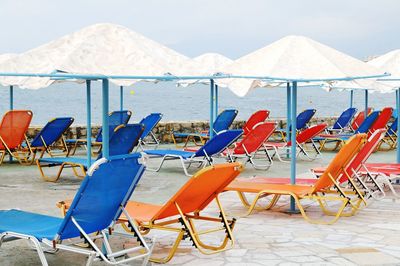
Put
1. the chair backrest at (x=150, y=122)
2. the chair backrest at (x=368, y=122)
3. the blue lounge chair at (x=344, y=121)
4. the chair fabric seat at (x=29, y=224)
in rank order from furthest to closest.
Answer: the blue lounge chair at (x=344, y=121) → the chair backrest at (x=368, y=122) → the chair backrest at (x=150, y=122) → the chair fabric seat at (x=29, y=224)

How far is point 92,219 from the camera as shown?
4.30m

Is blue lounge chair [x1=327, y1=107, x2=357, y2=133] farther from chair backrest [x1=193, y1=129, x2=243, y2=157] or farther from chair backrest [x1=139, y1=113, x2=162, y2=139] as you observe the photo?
chair backrest [x1=193, y1=129, x2=243, y2=157]

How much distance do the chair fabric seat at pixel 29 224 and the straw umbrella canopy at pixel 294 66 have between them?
271 centimetres

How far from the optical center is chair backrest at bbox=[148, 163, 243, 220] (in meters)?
4.72

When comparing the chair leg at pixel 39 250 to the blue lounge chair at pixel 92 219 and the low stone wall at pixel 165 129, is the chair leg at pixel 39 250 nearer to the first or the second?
the blue lounge chair at pixel 92 219

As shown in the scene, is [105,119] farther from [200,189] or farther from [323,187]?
[323,187]

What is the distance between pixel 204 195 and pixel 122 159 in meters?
0.88

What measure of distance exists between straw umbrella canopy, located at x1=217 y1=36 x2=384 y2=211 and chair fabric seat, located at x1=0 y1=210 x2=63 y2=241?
8.89 ft

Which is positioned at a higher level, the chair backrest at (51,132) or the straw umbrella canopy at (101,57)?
the straw umbrella canopy at (101,57)

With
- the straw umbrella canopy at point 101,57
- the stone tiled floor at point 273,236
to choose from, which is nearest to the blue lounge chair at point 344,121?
the stone tiled floor at point 273,236

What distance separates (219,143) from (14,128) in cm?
313

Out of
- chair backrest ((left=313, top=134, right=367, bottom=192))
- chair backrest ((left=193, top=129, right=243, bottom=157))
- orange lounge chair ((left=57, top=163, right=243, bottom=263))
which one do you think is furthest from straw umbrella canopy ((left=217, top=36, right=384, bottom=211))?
orange lounge chair ((left=57, top=163, right=243, bottom=263))

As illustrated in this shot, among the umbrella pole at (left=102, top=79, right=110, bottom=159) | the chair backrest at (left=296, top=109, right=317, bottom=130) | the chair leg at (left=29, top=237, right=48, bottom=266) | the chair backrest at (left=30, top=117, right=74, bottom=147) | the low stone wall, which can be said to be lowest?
the low stone wall

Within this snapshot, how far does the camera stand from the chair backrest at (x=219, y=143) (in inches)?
360
